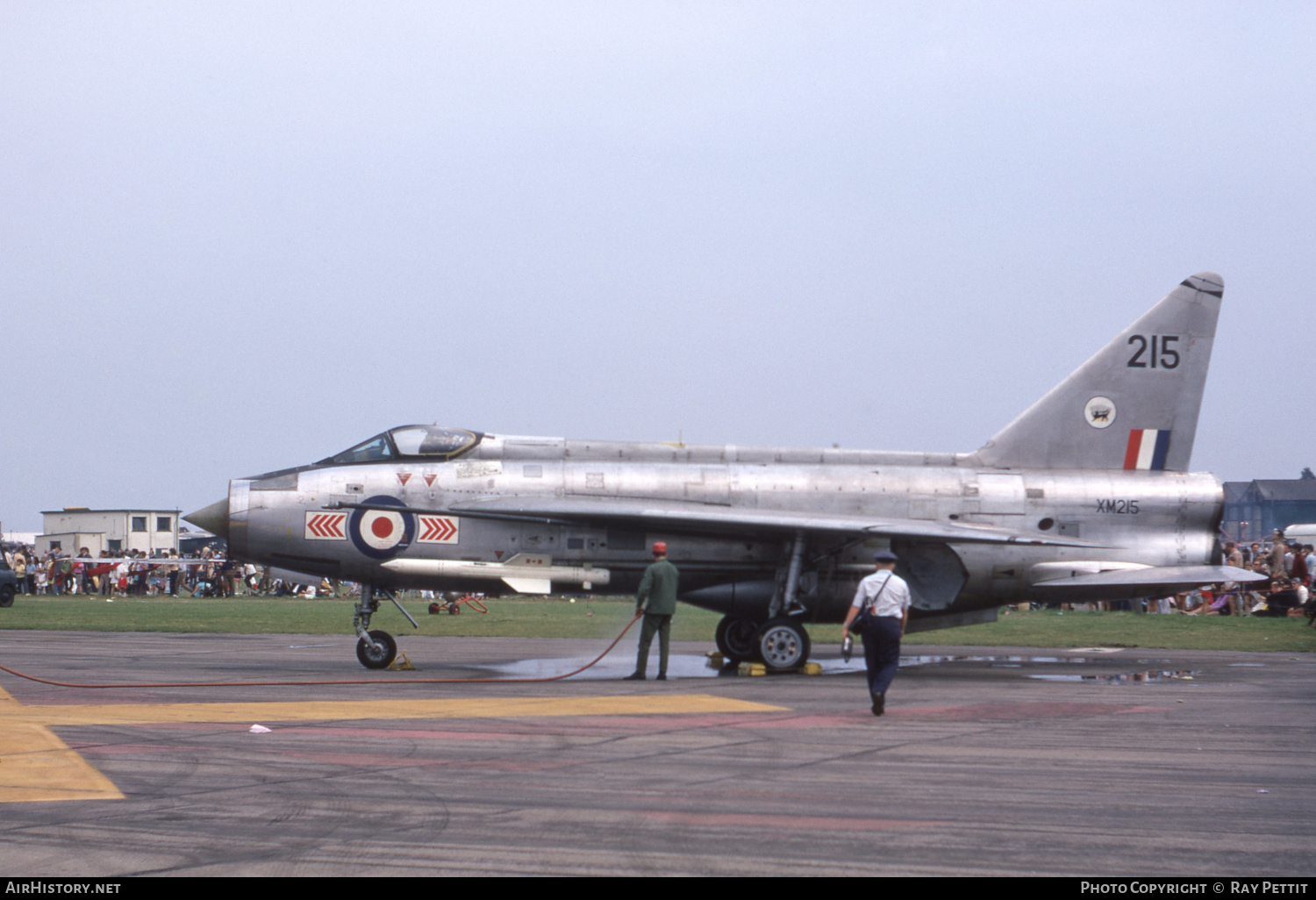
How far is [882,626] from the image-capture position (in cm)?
1241

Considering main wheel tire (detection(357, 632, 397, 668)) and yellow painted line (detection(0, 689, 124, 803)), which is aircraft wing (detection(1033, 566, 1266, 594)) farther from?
yellow painted line (detection(0, 689, 124, 803))

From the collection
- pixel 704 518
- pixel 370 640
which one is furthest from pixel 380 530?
pixel 704 518

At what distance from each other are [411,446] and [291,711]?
621 cm

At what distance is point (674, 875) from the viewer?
5.73 meters

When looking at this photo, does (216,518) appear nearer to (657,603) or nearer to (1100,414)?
(657,603)

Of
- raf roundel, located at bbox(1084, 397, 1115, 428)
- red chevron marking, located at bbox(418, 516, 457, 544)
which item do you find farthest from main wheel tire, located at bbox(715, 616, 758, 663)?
raf roundel, located at bbox(1084, 397, 1115, 428)

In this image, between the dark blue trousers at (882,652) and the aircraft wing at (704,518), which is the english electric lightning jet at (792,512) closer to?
the aircraft wing at (704,518)

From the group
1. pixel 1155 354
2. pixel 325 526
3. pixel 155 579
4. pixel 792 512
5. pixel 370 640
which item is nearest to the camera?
pixel 370 640

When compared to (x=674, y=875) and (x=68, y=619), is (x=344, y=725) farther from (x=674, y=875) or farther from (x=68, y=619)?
(x=68, y=619)

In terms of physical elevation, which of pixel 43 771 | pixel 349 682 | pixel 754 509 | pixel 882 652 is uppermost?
pixel 754 509

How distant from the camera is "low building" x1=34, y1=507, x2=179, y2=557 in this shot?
68.8m

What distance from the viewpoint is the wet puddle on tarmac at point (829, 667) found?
Result: 1664cm
